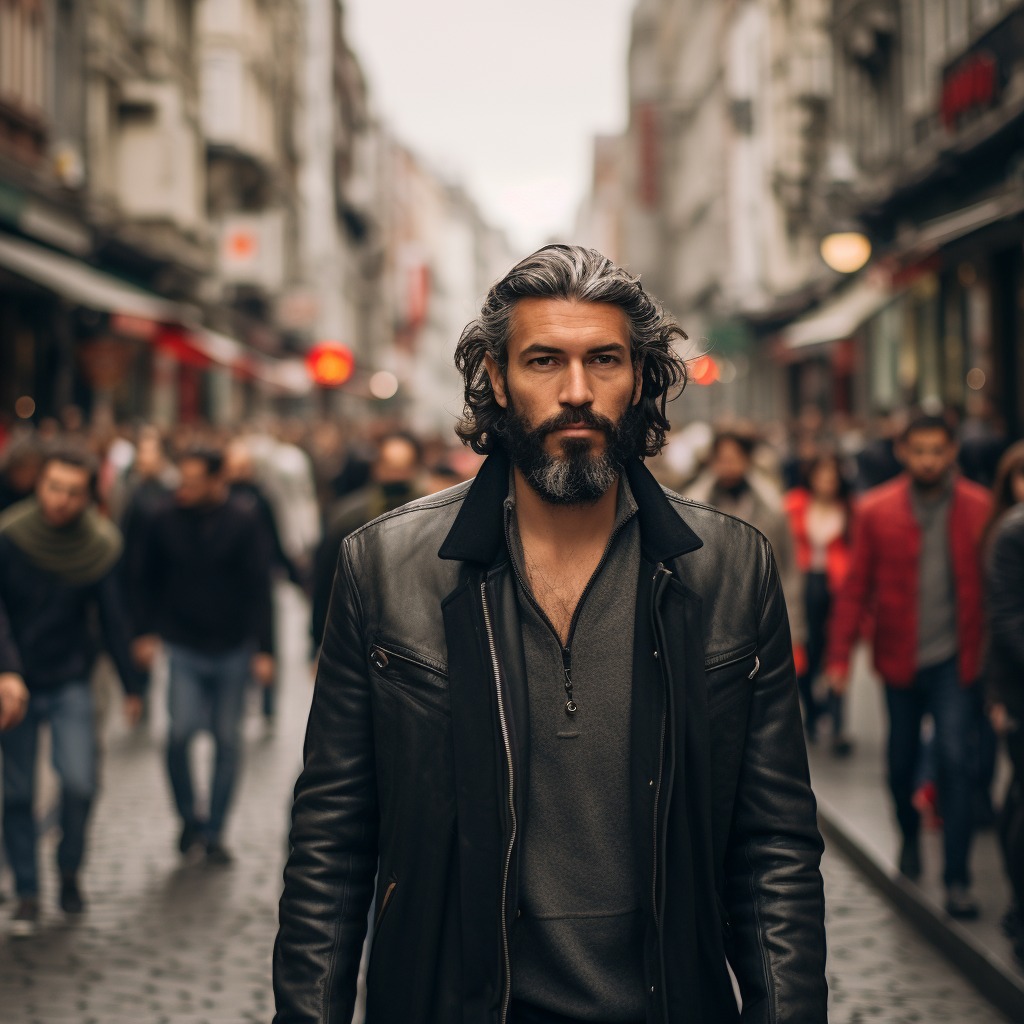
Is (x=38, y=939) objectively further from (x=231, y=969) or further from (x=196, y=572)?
(x=196, y=572)

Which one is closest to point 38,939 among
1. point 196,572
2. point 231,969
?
point 231,969

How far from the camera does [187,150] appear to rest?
→ 2977 cm

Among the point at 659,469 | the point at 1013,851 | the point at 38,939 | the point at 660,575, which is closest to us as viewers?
the point at 660,575

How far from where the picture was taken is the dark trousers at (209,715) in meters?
7.54

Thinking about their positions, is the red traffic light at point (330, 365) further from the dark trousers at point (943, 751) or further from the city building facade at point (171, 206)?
the dark trousers at point (943, 751)

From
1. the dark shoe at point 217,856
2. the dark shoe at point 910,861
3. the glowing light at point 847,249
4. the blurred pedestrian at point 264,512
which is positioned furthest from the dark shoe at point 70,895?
the glowing light at point 847,249

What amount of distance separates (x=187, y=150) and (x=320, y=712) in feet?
94.2

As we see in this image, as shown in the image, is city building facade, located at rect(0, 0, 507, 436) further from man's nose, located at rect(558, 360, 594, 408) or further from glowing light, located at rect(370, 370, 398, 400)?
glowing light, located at rect(370, 370, 398, 400)

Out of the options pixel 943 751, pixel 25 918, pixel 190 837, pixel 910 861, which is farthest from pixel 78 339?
pixel 943 751

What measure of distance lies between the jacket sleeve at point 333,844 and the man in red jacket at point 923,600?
4.40 m

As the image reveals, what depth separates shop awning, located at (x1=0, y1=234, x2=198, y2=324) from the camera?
58.3 feet

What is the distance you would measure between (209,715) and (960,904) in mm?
3762

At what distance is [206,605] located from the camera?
7.83 m

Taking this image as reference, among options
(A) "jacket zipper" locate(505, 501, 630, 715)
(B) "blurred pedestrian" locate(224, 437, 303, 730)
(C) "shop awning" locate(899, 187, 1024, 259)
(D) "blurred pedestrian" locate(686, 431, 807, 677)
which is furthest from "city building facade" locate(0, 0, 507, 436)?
(C) "shop awning" locate(899, 187, 1024, 259)
